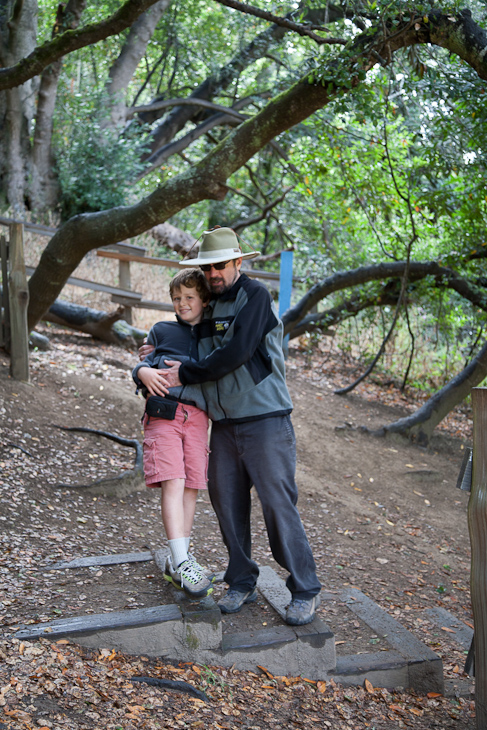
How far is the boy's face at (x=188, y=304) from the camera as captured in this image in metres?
3.11

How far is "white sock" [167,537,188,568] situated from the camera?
9.85ft

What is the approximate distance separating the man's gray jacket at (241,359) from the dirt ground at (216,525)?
108 cm

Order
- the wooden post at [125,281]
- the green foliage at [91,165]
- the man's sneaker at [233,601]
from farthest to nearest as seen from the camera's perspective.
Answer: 1. the green foliage at [91,165]
2. the wooden post at [125,281]
3. the man's sneaker at [233,601]

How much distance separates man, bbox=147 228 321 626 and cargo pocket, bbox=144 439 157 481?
1.04 feet

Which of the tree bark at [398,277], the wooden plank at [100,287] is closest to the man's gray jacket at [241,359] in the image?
the tree bark at [398,277]

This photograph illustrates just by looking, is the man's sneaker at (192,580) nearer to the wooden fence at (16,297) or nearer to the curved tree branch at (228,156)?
the curved tree branch at (228,156)

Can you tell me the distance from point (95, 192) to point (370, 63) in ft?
29.8

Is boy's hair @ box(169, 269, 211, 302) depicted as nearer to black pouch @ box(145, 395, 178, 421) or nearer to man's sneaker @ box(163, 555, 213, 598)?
black pouch @ box(145, 395, 178, 421)

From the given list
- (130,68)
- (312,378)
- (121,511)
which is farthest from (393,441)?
(130,68)

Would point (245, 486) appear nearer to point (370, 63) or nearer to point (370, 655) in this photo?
point (370, 655)

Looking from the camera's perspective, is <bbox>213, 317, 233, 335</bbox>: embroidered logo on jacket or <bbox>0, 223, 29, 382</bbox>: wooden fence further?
<bbox>0, 223, 29, 382</bbox>: wooden fence

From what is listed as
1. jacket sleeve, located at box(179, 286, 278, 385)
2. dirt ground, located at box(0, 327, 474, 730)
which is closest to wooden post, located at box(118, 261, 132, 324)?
dirt ground, located at box(0, 327, 474, 730)

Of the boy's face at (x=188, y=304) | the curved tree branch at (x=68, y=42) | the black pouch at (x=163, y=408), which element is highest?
the curved tree branch at (x=68, y=42)

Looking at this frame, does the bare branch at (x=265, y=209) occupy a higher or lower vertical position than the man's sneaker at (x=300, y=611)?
higher
